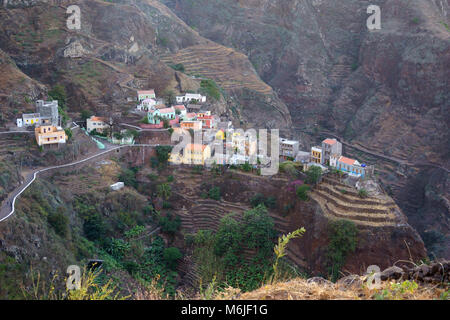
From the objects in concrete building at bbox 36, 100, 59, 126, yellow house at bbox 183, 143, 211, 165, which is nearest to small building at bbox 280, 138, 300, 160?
yellow house at bbox 183, 143, 211, 165

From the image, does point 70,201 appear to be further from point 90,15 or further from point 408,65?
point 408,65

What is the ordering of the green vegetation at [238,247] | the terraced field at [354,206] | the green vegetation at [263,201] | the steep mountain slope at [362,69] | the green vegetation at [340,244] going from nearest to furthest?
the green vegetation at [340,244], the terraced field at [354,206], the green vegetation at [238,247], the green vegetation at [263,201], the steep mountain slope at [362,69]

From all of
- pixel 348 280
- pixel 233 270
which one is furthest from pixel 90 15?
pixel 348 280

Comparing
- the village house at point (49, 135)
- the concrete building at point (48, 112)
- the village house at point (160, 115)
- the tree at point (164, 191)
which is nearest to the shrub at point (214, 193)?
the tree at point (164, 191)

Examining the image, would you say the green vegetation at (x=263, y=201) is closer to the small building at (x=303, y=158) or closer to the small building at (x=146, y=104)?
the small building at (x=303, y=158)

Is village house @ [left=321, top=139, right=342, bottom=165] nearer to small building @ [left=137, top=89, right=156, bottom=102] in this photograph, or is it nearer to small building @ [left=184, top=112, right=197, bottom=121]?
small building @ [left=184, top=112, right=197, bottom=121]

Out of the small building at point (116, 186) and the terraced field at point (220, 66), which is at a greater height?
the terraced field at point (220, 66)
